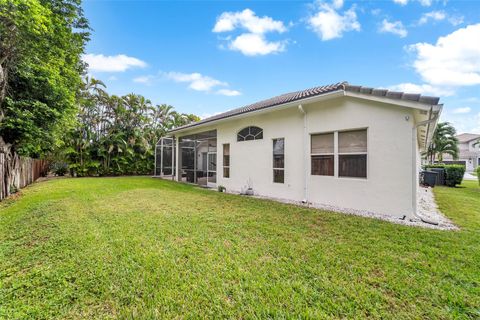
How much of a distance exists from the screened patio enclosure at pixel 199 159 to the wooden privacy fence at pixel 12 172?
8.50 metres

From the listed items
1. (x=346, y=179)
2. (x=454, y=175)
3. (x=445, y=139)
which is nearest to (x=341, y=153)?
(x=346, y=179)

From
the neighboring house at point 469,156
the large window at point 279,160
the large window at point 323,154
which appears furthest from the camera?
the neighboring house at point 469,156

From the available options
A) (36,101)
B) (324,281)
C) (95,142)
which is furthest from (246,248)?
(95,142)

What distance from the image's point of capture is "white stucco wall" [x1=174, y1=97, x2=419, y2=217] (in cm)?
599

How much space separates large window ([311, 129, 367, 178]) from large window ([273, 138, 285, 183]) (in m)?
1.35

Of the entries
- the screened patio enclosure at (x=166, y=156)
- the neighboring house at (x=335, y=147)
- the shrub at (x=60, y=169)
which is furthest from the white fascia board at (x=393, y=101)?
the shrub at (x=60, y=169)

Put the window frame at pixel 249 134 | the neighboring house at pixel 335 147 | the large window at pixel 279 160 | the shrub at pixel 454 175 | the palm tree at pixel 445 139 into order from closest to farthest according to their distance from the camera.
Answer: the neighboring house at pixel 335 147 < the large window at pixel 279 160 < the window frame at pixel 249 134 < the shrub at pixel 454 175 < the palm tree at pixel 445 139

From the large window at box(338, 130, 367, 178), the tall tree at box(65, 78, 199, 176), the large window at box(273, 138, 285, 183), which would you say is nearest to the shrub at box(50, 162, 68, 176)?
the tall tree at box(65, 78, 199, 176)

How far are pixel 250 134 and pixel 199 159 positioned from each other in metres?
5.85

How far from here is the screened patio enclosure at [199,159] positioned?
13133mm

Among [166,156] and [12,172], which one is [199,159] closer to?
[166,156]

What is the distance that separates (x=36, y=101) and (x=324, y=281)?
11.6m

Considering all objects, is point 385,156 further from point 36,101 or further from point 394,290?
point 36,101

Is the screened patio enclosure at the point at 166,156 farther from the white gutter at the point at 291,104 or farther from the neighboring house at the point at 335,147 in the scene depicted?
the neighboring house at the point at 335,147
